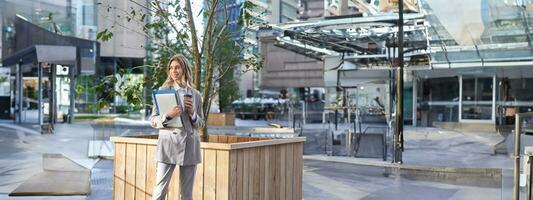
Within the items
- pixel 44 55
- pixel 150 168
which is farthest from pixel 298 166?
pixel 44 55

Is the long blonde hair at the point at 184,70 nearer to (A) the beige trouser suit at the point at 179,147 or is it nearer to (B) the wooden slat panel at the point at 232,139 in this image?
(A) the beige trouser suit at the point at 179,147

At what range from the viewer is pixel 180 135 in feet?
17.0

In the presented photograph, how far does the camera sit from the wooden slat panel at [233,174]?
18.4ft

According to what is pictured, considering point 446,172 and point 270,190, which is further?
point 446,172

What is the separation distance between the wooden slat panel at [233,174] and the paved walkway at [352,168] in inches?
120

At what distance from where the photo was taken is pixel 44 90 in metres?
27.7

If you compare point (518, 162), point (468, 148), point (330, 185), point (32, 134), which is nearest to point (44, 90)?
point (32, 134)

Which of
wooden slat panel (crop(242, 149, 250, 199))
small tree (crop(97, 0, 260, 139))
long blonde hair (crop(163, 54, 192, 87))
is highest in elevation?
small tree (crop(97, 0, 260, 139))

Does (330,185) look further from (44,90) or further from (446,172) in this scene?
(44,90)

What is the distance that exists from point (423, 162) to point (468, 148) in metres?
5.37

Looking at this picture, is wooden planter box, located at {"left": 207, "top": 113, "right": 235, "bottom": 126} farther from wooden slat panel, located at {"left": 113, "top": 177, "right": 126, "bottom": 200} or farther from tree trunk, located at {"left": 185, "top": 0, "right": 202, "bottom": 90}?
wooden slat panel, located at {"left": 113, "top": 177, "right": 126, "bottom": 200}

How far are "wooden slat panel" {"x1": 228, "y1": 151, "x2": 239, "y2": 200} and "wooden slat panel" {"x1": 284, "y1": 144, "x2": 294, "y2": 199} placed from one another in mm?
933

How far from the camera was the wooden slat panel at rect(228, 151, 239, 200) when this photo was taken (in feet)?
18.4

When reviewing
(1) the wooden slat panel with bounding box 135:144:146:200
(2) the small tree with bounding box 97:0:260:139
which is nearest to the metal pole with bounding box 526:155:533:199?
(2) the small tree with bounding box 97:0:260:139
